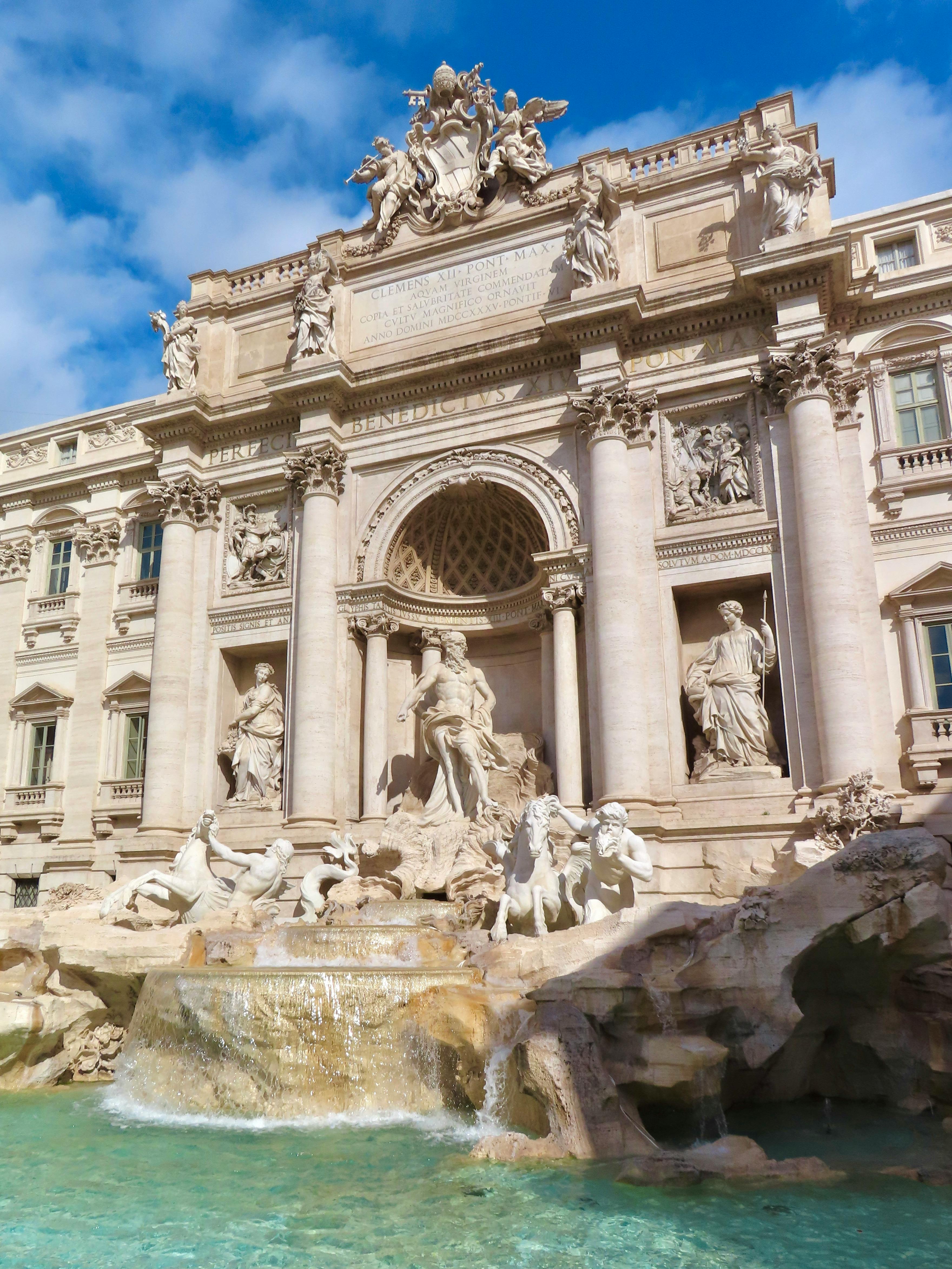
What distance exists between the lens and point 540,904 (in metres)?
13.2

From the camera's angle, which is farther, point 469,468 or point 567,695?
point 469,468

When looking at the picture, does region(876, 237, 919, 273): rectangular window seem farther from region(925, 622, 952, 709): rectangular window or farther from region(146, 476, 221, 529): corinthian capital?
region(146, 476, 221, 529): corinthian capital

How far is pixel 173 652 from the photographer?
21.1 metres

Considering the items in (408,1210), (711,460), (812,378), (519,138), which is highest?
(519,138)

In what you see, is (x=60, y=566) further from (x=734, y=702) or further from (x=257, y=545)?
(x=734, y=702)

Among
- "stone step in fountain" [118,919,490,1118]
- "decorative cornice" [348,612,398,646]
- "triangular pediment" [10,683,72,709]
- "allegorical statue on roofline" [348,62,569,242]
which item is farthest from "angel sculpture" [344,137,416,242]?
"stone step in fountain" [118,919,490,1118]

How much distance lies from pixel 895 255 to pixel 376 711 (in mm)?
12515

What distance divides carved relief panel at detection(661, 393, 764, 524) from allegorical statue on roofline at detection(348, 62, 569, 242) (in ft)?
21.5

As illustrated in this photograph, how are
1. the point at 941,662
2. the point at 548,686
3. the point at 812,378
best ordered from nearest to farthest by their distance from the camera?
the point at 941,662
the point at 812,378
the point at 548,686

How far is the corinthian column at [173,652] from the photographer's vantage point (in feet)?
66.5

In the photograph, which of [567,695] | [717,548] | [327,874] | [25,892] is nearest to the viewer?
[327,874]

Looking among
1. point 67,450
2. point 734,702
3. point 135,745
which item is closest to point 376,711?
point 135,745

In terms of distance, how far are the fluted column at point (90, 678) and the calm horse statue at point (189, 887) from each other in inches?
248

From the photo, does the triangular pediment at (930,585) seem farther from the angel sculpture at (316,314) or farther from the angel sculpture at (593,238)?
the angel sculpture at (316,314)
